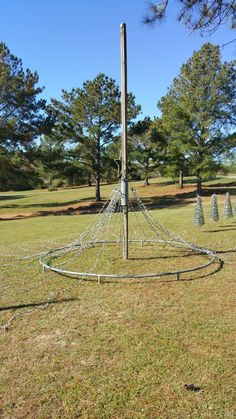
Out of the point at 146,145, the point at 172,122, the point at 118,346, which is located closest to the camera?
the point at 118,346

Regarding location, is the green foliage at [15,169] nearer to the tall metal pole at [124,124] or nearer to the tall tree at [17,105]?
the tall tree at [17,105]

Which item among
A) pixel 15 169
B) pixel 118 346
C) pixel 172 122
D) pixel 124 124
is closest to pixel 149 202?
pixel 172 122

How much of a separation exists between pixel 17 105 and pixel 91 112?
7.34 meters

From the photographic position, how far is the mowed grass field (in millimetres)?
3510

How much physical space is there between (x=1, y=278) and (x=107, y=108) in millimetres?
23757

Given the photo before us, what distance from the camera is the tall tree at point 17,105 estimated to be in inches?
917

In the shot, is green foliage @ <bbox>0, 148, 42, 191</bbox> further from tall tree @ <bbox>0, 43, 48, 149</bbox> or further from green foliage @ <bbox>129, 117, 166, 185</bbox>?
green foliage @ <bbox>129, 117, 166, 185</bbox>

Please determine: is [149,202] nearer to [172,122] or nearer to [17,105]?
[172,122]

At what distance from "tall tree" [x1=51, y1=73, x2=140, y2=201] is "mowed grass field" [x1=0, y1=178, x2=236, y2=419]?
23.2 m

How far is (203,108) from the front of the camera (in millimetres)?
29734

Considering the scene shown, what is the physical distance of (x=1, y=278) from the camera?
7.76 metres

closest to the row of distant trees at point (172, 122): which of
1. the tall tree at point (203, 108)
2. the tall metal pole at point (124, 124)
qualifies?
the tall tree at point (203, 108)

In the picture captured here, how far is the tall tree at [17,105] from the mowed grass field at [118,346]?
17.8m

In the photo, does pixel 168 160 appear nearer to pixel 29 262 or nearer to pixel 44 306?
pixel 29 262
